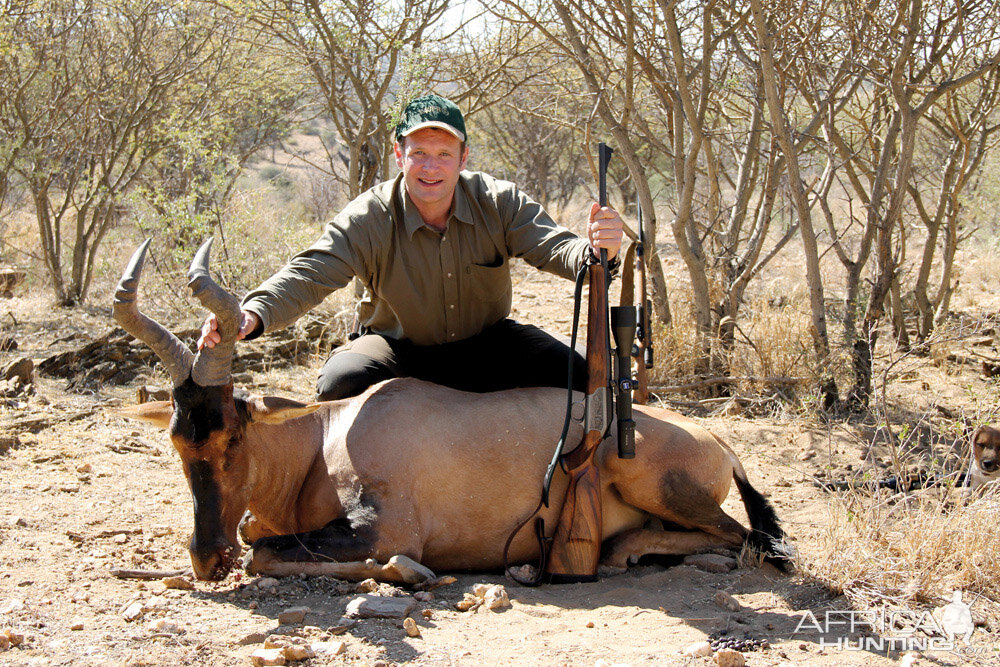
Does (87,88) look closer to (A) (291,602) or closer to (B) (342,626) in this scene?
(A) (291,602)

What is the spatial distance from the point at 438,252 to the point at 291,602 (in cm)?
188

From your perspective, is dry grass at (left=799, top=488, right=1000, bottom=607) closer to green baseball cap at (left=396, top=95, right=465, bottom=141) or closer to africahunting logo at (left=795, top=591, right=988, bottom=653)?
africahunting logo at (left=795, top=591, right=988, bottom=653)

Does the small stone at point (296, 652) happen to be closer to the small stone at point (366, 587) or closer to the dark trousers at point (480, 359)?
the small stone at point (366, 587)

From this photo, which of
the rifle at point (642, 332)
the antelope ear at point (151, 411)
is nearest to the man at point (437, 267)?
the rifle at point (642, 332)

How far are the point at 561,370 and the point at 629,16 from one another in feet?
9.48

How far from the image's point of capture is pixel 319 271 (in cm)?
435

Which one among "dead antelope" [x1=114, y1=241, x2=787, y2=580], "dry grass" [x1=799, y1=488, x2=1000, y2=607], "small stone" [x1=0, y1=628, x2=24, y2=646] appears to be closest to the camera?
"small stone" [x1=0, y1=628, x2=24, y2=646]

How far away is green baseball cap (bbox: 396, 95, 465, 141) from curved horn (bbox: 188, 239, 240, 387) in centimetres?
132

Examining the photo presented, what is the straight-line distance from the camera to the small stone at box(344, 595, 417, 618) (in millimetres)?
3301

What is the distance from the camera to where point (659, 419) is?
174 inches

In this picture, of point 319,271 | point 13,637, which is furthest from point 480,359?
point 13,637

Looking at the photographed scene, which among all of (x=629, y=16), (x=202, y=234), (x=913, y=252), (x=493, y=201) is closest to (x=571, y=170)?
(x=913, y=252)

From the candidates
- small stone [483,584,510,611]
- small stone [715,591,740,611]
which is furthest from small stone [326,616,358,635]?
small stone [715,591,740,611]

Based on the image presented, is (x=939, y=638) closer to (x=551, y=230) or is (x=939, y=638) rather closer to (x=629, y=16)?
(x=551, y=230)
